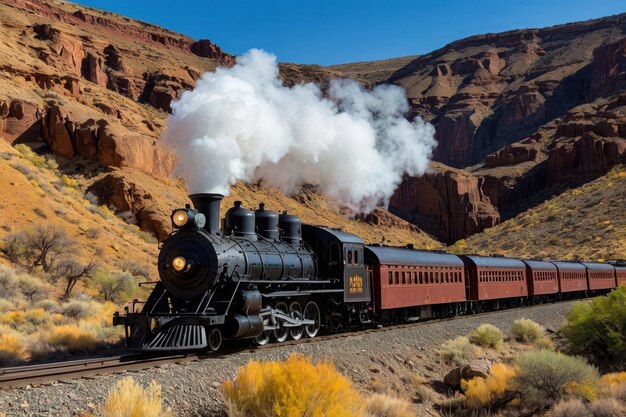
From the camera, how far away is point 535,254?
56906 mm

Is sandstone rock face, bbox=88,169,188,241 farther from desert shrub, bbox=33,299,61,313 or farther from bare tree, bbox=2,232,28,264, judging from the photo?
desert shrub, bbox=33,299,61,313

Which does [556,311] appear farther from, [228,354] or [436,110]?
[436,110]

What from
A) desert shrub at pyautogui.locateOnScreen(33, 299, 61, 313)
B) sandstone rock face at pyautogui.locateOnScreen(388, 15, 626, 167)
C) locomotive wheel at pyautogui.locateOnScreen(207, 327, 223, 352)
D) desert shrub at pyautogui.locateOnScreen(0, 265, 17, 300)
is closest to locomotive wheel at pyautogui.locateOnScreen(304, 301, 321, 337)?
locomotive wheel at pyautogui.locateOnScreen(207, 327, 223, 352)

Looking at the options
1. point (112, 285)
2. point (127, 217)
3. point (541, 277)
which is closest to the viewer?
point (112, 285)

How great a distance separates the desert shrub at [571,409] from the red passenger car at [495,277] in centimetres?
1574

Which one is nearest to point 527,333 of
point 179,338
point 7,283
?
point 179,338

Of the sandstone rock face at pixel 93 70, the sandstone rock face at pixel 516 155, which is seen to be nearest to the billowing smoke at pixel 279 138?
the sandstone rock face at pixel 93 70

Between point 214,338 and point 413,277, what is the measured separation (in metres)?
10.4

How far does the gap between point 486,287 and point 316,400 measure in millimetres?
21011

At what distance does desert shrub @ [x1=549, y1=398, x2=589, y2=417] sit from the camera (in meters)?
10.2

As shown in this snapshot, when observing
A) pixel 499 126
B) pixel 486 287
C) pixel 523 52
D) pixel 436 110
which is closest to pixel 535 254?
pixel 486 287

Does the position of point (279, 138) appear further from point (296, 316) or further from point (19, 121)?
point (19, 121)

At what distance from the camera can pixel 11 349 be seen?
40.0 feet

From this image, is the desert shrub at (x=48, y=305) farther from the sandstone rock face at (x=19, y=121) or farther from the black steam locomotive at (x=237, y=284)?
the sandstone rock face at (x=19, y=121)
